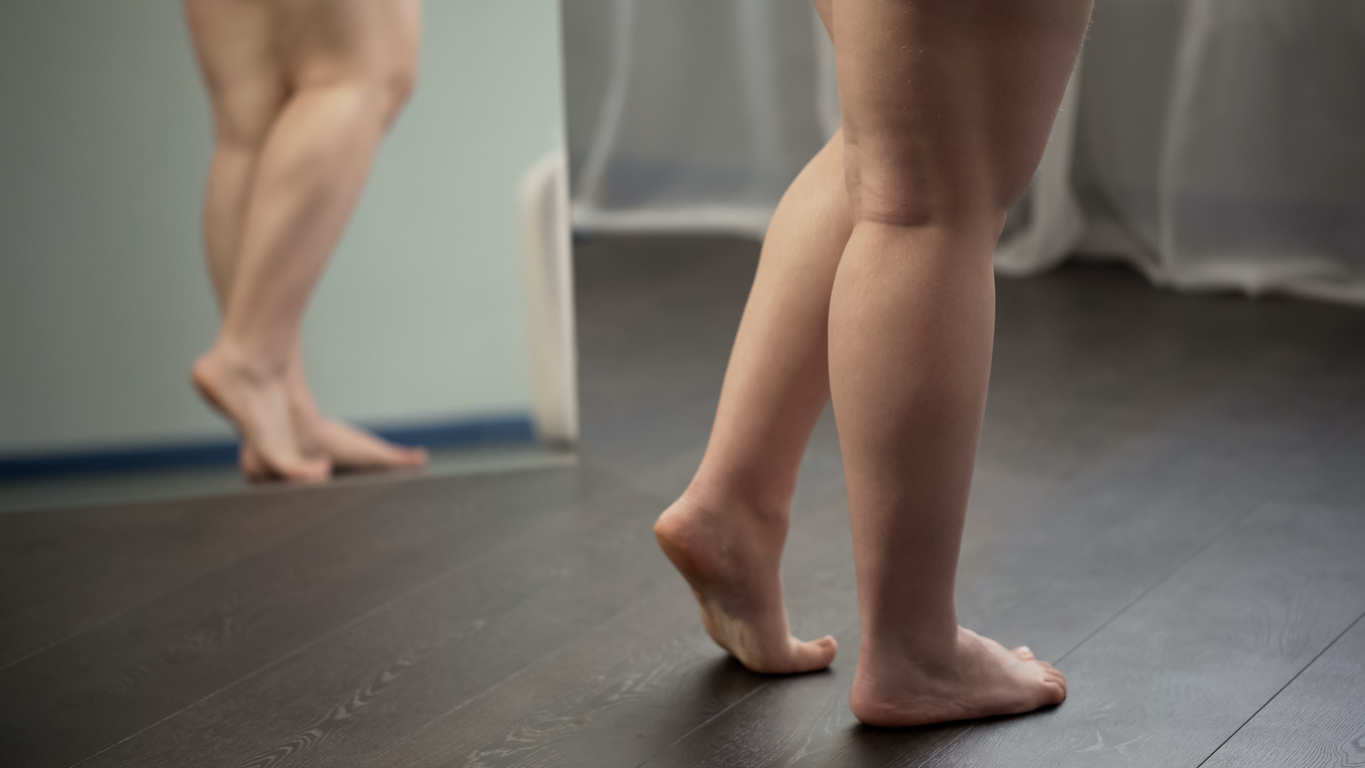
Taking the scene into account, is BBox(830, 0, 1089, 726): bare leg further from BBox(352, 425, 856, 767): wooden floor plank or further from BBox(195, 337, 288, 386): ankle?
BBox(195, 337, 288, 386): ankle

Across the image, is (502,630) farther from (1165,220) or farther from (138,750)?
(1165,220)

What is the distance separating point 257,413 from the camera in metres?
1.44

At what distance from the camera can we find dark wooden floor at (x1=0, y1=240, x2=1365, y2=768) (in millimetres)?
902

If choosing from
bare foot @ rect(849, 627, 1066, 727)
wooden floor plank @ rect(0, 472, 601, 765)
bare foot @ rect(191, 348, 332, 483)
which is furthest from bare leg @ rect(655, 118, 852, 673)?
bare foot @ rect(191, 348, 332, 483)

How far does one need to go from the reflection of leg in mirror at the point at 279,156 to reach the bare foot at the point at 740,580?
0.66 metres

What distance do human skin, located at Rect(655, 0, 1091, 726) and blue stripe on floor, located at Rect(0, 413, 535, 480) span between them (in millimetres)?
614

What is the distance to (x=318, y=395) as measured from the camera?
149 cm

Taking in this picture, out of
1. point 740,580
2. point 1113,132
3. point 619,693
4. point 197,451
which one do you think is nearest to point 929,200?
point 740,580

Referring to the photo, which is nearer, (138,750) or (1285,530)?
(138,750)

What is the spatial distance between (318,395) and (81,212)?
1.03 ft

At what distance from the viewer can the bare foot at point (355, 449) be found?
1.50 metres

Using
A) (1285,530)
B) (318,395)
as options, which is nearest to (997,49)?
(1285,530)

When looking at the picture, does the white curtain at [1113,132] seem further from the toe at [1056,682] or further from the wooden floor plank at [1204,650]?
the toe at [1056,682]

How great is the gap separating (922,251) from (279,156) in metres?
0.87
